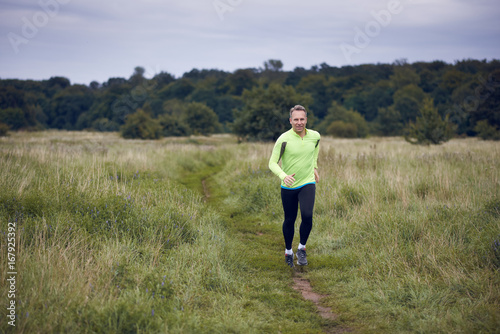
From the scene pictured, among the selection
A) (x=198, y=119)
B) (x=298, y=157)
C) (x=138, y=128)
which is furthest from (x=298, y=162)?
(x=198, y=119)

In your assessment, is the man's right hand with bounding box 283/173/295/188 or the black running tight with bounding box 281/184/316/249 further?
the black running tight with bounding box 281/184/316/249

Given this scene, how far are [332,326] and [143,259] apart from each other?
242cm

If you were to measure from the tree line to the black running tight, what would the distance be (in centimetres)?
2056

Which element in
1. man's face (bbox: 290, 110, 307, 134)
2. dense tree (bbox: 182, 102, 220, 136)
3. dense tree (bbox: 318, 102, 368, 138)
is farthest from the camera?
dense tree (bbox: 318, 102, 368, 138)

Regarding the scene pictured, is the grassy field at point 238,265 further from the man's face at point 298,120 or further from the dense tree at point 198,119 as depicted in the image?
the dense tree at point 198,119

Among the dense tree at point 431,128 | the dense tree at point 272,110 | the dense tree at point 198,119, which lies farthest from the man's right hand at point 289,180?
the dense tree at point 198,119

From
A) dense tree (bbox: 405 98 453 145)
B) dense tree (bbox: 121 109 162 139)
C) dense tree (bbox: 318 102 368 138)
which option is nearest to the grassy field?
dense tree (bbox: 405 98 453 145)

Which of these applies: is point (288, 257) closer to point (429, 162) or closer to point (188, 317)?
point (188, 317)

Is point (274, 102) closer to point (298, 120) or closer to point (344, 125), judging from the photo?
point (298, 120)

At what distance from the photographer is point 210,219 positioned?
650cm

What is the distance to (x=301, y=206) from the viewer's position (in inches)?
200

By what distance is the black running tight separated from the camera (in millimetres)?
5074

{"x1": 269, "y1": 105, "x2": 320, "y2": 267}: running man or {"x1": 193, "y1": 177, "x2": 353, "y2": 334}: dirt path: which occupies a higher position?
{"x1": 269, "y1": 105, "x2": 320, "y2": 267}: running man

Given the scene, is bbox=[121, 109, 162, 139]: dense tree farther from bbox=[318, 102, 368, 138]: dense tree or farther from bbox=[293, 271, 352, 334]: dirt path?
bbox=[293, 271, 352, 334]: dirt path
